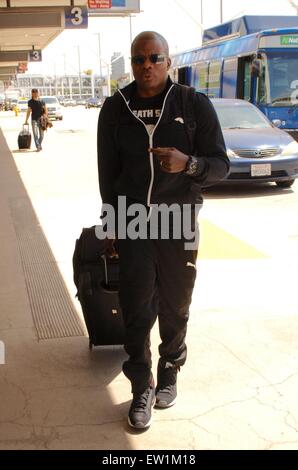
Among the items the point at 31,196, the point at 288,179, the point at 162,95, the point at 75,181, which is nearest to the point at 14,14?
the point at 75,181

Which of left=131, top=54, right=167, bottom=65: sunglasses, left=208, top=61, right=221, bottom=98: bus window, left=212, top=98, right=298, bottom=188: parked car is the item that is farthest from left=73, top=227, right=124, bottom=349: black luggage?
left=208, top=61, right=221, bottom=98: bus window

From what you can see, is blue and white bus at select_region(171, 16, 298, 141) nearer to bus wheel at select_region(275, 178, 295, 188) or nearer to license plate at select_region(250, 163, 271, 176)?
bus wheel at select_region(275, 178, 295, 188)

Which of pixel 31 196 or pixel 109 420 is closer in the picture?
pixel 109 420

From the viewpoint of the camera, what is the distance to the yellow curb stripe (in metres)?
6.54

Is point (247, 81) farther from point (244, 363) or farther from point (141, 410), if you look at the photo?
point (141, 410)

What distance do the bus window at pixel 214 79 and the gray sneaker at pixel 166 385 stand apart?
1556 centimetres

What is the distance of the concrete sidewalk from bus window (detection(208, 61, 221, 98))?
13.1m

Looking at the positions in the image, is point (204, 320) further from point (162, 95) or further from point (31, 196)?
point (31, 196)

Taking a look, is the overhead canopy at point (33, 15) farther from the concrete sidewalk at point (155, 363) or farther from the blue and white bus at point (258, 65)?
the concrete sidewalk at point (155, 363)

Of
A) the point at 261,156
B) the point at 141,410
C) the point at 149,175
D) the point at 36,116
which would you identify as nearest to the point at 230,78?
the point at 36,116

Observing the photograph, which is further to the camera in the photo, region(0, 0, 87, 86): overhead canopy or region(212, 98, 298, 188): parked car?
region(0, 0, 87, 86): overhead canopy

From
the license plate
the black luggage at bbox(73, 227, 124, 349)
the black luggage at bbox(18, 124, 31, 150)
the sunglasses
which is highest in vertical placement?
the sunglasses

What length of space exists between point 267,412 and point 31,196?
25.3 ft

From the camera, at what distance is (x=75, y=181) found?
11.9 meters
